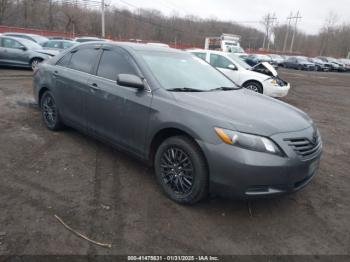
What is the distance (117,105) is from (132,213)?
1.38 meters

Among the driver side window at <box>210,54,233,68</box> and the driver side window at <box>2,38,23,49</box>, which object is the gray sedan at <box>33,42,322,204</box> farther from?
the driver side window at <box>2,38,23,49</box>

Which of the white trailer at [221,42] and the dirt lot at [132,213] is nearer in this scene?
the dirt lot at [132,213]

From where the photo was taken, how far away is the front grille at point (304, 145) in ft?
9.34

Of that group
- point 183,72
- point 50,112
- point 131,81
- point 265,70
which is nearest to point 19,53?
point 50,112

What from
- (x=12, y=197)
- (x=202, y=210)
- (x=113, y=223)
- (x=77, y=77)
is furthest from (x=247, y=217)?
(x=77, y=77)

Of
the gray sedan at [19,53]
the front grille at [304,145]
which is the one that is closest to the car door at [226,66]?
the front grille at [304,145]

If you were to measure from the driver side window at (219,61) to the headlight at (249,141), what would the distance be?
25.8ft

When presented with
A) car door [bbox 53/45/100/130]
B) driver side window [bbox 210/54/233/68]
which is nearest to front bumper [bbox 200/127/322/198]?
car door [bbox 53/45/100/130]

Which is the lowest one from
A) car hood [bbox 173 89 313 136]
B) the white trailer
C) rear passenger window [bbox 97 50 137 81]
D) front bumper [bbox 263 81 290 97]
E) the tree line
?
front bumper [bbox 263 81 290 97]

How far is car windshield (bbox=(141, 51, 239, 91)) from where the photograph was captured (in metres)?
3.55

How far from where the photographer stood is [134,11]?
59.8m

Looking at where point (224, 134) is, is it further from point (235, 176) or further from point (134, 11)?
point (134, 11)

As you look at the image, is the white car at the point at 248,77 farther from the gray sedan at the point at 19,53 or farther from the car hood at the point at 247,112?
the gray sedan at the point at 19,53

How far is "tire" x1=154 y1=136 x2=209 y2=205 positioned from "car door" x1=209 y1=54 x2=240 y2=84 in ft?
23.8
